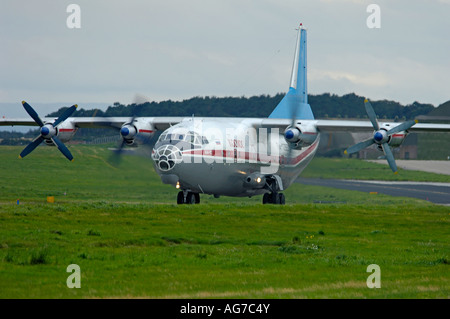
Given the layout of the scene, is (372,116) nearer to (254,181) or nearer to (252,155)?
(252,155)

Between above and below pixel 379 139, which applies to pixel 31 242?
below

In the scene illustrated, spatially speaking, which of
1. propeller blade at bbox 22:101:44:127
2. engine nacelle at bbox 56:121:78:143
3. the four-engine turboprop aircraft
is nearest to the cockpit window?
the four-engine turboprop aircraft

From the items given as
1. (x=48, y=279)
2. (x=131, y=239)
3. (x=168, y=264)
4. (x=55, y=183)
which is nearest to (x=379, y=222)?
(x=131, y=239)

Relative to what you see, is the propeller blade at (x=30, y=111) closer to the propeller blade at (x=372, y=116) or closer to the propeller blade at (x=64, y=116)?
the propeller blade at (x=64, y=116)

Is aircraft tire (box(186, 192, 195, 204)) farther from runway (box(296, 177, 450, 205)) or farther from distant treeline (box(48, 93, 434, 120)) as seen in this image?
runway (box(296, 177, 450, 205))

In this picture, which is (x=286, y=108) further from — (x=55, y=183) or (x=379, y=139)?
(x=55, y=183)

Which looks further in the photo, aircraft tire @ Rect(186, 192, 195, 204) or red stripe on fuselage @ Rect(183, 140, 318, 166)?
aircraft tire @ Rect(186, 192, 195, 204)

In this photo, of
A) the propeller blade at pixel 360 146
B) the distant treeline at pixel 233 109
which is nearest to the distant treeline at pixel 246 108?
the distant treeline at pixel 233 109

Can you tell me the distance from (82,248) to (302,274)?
7275 millimetres

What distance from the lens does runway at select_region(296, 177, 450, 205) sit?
60250 mm

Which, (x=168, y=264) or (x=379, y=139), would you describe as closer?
(x=168, y=264)

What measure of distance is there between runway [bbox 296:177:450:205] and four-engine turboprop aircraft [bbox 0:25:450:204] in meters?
16.1

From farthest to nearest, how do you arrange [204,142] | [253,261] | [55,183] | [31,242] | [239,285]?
[55,183]
[204,142]
[31,242]
[253,261]
[239,285]

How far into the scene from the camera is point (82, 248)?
21906mm
